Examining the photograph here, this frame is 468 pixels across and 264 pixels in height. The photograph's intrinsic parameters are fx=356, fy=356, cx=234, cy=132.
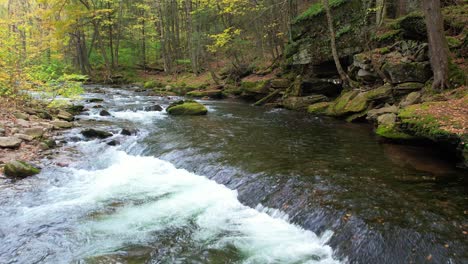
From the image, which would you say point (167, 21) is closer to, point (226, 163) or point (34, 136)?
point (34, 136)

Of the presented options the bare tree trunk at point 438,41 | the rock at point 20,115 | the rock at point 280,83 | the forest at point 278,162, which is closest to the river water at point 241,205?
the forest at point 278,162

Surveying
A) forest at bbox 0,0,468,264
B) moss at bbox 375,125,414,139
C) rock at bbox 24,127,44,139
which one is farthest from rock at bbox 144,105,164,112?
moss at bbox 375,125,414,139

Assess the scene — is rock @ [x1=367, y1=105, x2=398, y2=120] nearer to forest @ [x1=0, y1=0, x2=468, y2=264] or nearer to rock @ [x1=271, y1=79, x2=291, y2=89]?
forest @ [x1=0, y1=0, x2=468, y2=264]

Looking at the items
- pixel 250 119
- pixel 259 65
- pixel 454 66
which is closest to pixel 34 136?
pixel 250 119

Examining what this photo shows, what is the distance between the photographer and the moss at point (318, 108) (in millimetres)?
16172

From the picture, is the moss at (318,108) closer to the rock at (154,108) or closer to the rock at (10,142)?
the rock at (154,108)

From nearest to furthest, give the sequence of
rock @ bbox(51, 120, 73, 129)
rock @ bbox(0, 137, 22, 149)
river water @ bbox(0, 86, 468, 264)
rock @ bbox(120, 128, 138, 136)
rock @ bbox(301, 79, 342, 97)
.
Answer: river water @ bbox(0, 86, 468, 264)
rock @ bbox(0, 137, 22, 149)
rock @ bbox(120, 128, 138, 136)
rock @ bbox(51, 120, 73, 129)
rock @ bbox(301, 79, 342, 97)

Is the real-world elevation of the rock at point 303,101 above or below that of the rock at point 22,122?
below

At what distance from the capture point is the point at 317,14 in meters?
18.9

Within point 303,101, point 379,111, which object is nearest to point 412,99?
point 379,111

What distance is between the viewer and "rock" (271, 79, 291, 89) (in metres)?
20.2

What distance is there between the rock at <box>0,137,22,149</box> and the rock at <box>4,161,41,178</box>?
1.73m

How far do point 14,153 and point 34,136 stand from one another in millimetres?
1535

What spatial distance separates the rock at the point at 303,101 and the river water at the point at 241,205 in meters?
6.39
